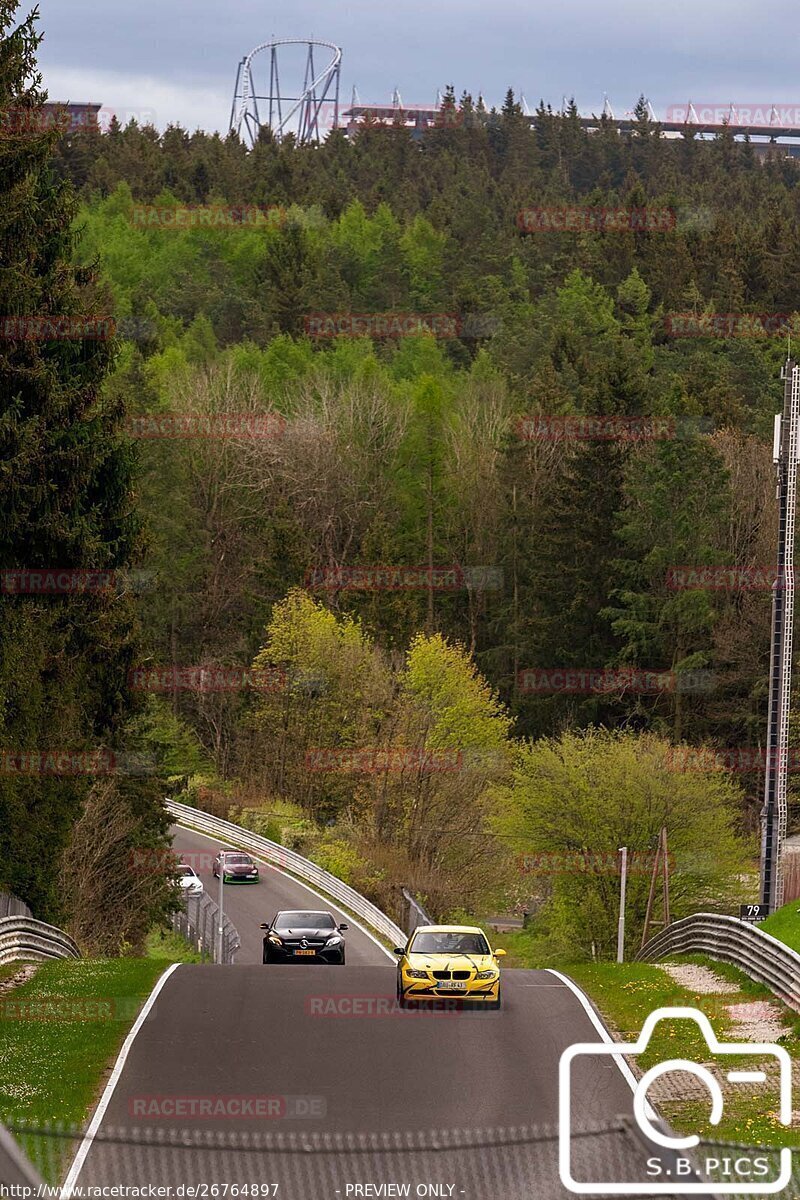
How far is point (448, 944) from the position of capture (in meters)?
23.4

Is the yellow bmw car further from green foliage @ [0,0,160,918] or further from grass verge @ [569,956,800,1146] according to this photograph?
green foliage @ [0,0,160,918]

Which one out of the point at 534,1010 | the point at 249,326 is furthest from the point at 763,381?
the point at 534,1010

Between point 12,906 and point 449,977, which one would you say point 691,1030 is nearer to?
point 449,977

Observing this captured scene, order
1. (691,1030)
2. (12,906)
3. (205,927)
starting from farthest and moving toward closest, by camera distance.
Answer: (205,927), (12,906), (691,1030)

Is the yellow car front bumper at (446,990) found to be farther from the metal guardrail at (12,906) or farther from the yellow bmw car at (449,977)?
the metal guardrail at (12,906)

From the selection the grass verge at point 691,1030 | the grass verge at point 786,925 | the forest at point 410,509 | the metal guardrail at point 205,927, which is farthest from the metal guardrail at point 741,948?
the metal guardrail at point 205,927

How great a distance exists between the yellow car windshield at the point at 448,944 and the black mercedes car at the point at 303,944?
8292 mm

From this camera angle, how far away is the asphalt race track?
14.1 meters

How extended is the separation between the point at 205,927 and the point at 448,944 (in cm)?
2964

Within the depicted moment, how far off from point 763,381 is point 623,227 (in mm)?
27463

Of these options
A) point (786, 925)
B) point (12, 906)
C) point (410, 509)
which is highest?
point (786, 925)

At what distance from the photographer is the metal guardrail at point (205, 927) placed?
47.1 metres

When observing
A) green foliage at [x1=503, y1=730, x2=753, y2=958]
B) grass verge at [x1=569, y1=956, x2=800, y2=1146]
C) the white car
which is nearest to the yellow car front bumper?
grass verge at [x1=569, y1=956, x2=800, y2=1146]

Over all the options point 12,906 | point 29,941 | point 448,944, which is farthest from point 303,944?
point 448,944
